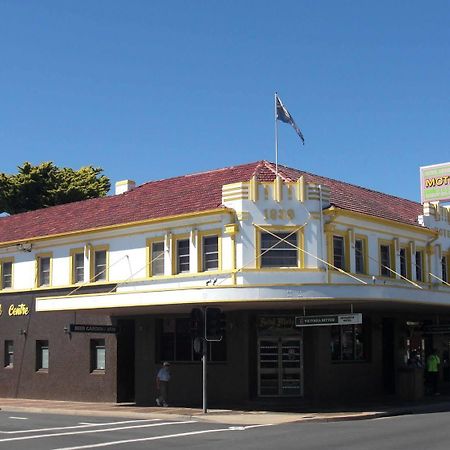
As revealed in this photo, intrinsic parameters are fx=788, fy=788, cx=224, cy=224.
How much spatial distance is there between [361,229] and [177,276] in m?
6.68

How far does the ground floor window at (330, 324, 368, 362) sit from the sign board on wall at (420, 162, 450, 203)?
1580 cm

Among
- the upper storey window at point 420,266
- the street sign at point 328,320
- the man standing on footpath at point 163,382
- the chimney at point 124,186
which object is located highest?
the chimney at point 124,186

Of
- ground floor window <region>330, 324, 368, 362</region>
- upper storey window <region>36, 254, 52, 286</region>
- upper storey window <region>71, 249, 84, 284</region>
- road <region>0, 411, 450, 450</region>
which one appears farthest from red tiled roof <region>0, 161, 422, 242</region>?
road <region>0, 411, 450, 450</region>

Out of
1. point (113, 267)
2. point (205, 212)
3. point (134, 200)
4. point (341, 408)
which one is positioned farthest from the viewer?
point (134, 200)

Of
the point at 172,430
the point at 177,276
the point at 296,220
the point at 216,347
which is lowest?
the point at 172,430

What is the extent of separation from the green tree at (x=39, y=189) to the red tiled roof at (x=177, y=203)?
1921 centimetres

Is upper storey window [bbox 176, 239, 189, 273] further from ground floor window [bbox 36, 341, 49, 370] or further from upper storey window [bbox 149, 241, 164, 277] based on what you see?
ground floor window [bbox 36, 341, 49, 370]

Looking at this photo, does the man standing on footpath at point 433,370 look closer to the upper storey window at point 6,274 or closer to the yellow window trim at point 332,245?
the yellow window trim at point 332,245

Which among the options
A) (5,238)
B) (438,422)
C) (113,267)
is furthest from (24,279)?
(438,422)

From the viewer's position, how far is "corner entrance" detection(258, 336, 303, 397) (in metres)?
26.3

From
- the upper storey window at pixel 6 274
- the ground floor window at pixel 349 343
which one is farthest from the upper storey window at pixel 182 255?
the upper storey window at pixel 6 274

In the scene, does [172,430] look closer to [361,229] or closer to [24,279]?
[361,229]

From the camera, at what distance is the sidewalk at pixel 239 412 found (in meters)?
21.6

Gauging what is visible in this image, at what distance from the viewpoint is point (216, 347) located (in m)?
26.8
